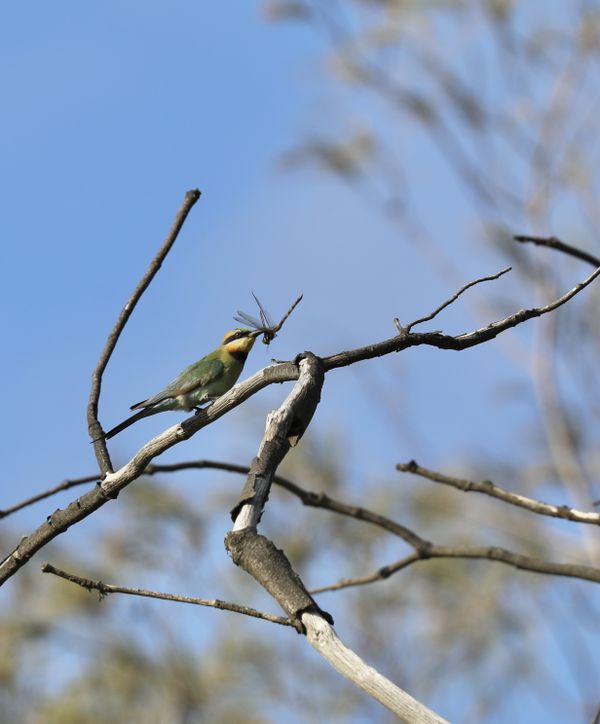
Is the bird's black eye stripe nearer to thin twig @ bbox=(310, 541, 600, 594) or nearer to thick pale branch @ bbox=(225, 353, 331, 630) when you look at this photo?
thin twig @ bbox=(310, 541, 600, 594)

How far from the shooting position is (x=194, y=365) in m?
3.95

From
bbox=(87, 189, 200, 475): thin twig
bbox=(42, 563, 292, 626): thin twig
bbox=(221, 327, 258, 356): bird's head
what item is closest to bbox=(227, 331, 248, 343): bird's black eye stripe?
bbox=(221, 327, 258, 356): bird's head

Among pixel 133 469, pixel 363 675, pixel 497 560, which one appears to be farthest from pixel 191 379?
pixel 363 675

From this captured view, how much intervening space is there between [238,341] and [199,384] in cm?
48

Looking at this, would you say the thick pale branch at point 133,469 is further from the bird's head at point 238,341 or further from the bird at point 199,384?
the bird's head at point 238,341

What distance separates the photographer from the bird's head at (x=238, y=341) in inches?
165

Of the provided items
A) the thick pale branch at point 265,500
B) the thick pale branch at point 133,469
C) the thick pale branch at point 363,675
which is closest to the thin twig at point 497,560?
the thick pale branch at point 133,469

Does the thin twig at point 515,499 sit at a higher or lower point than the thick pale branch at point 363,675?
higher

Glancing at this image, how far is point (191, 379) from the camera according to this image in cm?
382

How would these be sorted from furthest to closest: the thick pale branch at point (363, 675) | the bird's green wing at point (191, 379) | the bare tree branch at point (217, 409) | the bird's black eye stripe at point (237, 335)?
the bird's black eye stripe at point (237, 335)
the bird's green wing at point (191, 379)
the bare tree branch at point (217, 409)
the thick pale branch at point (363, 675)

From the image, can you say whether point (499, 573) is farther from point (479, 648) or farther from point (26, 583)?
point (26, 583)

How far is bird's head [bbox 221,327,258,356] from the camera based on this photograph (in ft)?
13.8

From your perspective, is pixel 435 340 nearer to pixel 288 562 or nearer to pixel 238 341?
pixel 288 562

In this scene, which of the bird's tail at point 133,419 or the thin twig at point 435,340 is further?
the bird's tail at point 133,419
